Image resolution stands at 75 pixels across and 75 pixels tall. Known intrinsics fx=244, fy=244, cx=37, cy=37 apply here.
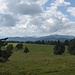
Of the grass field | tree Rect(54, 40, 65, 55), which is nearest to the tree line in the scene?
tree Rect(54, 40, 65, 55)

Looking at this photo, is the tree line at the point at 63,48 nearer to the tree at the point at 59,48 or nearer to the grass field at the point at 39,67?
the tree at the point at 59,48

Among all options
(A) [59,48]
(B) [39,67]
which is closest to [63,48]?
(A) [59,48]

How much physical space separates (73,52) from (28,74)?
70.1 meters

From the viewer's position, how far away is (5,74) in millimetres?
30203

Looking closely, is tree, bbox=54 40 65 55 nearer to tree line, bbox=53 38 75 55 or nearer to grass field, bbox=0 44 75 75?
tree line, bbox=53 38 75 55

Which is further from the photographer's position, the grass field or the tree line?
the tree line

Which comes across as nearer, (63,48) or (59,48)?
(63,48)

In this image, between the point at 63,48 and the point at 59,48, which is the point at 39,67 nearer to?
the point at 63,48

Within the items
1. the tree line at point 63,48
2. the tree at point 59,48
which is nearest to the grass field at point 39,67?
the tree line at point 63,48

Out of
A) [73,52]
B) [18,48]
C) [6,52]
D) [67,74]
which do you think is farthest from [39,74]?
[18,48]

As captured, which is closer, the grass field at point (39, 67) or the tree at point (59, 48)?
the grass field at point (39, 67)

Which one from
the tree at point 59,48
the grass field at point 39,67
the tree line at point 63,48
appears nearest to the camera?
the grass field at point 39,67

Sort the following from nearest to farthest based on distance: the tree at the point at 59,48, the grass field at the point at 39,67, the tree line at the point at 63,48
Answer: the grass field at the point at 39,67 → the tree line at the point at 63,48 → the tree at the point at 59,48

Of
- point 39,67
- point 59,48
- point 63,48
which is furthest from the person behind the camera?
point 59,48
